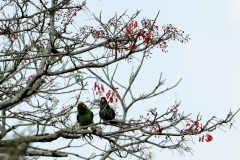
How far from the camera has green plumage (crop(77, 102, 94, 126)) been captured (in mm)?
8070

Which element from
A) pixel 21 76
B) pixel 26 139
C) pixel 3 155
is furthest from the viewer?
pixel 21 76

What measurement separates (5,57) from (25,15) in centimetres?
76

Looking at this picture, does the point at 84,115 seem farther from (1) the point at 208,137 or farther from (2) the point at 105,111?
(1) the point at 208,137

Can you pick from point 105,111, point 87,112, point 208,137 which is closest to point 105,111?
point 105,111

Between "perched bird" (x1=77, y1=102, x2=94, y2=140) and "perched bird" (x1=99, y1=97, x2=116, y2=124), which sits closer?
"perched bird" (x1=77, y1=102, x2=94, y2=140)

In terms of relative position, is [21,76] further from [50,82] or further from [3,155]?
[3,155]

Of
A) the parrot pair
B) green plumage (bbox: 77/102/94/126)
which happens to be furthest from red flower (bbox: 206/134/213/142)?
green plumage (bbox: 77/102/94/126)

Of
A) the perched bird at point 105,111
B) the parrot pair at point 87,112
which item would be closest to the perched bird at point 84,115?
the parrot pair at point 87,112

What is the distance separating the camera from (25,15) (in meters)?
6.28

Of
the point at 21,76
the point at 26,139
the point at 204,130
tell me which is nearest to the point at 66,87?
the point at 21,76

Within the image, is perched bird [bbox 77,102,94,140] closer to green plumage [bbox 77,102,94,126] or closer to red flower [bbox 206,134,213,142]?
green plumage [bbox 77,102,94,126]

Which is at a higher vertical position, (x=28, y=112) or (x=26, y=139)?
(x=28, y=112)

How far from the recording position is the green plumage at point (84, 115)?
807 cm

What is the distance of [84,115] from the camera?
8203 mm
